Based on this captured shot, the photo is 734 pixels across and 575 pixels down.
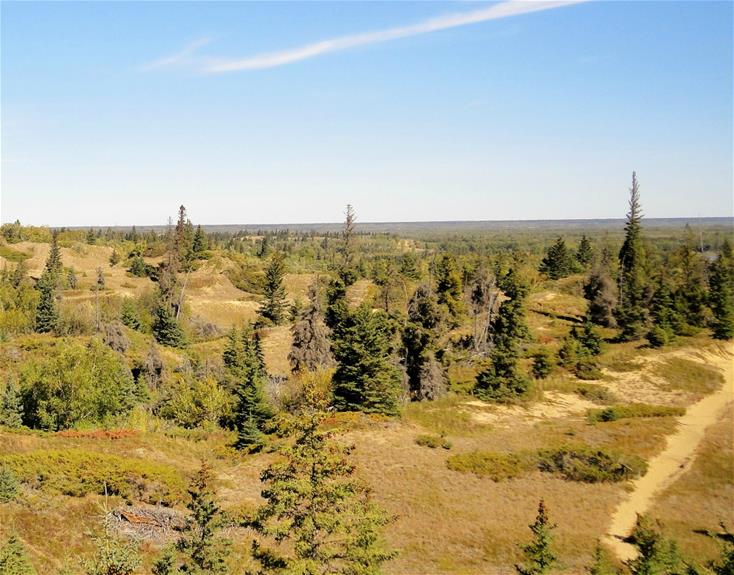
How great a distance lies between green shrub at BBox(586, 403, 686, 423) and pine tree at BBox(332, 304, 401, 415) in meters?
15.9

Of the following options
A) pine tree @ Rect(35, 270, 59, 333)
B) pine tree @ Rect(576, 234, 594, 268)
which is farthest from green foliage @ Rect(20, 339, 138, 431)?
pine tree @ Rect(576, 234, 594, 268)

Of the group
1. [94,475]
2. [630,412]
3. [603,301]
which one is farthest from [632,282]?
[94,475]

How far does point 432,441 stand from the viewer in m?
37.7

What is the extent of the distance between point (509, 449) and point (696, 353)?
36.5 meters

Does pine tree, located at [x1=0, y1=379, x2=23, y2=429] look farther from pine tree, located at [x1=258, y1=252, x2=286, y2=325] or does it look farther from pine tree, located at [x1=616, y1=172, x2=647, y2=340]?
pine tree, located at [x1=616, y1=172, x2=647, y2=340]

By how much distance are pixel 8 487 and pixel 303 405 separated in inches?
647

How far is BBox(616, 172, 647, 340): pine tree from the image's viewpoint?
69250 mm

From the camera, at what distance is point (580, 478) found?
32625mm

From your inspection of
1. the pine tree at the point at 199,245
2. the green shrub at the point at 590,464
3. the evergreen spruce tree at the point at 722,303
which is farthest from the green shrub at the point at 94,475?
the pine tree at the point at 199,245

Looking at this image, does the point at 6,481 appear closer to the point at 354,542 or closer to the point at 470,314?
the point at 354,542

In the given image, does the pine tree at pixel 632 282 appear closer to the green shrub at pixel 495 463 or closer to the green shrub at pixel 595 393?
the green shrub at pixel 595 393

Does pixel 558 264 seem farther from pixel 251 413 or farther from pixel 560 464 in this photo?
pixel 251 413

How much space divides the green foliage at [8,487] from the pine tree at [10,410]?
1253 cm

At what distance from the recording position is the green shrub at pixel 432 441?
3738 cm
